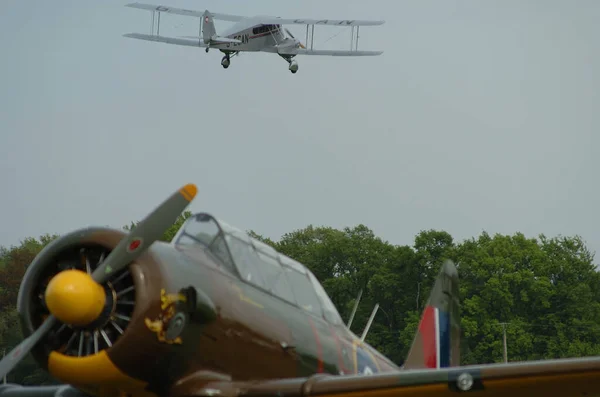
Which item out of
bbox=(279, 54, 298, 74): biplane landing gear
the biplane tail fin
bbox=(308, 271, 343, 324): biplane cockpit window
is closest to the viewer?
bbox=(308, 271, 343, 324): biplane cockpit window

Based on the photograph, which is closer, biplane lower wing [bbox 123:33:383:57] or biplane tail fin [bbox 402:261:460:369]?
biplane tail fin [bbox 402:261:460:369]

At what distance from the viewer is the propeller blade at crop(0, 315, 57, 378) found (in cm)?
1041

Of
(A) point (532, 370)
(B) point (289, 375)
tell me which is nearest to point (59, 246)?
(B) point (289, 375)

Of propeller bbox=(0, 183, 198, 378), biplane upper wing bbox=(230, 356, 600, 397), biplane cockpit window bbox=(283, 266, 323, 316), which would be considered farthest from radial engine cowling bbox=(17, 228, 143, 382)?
biplane cockpit window bbox=(283, 266, 323, 316)

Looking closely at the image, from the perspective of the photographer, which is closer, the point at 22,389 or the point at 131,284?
the point at 131,284

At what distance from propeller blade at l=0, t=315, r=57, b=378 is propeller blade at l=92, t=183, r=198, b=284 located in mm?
688

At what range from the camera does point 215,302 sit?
35.4ft

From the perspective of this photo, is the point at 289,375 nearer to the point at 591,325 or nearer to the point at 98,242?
the point at 98,242

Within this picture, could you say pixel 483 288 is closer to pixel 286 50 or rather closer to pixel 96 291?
pixel 286 50

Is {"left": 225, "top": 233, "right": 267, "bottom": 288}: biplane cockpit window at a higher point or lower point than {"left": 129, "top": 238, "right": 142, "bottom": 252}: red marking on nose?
lower

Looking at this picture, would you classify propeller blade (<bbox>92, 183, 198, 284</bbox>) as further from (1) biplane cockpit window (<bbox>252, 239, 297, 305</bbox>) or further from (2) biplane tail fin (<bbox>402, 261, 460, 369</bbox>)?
(2) biplane tail fin (<bbox>402, 261, 460, 369</bbox>)

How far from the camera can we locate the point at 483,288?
6788cm

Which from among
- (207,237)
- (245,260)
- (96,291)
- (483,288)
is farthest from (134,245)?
(483,288)

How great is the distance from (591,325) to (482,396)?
60.4 metres
